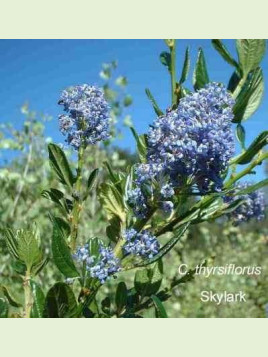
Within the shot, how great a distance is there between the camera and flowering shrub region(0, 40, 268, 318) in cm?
74

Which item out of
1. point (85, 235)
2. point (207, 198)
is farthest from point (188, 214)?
point (85, 235)

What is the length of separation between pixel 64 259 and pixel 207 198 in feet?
0.78

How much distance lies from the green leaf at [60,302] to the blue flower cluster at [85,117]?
265mm

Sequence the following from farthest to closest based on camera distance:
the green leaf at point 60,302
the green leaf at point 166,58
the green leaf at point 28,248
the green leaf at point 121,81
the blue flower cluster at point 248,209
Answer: the green leaf at point 121,81 → the blue flower cluster at point 248,209 → the green leaf at point 166,58 → the green leaf at point 28,248 → the green leaf at point 60,302

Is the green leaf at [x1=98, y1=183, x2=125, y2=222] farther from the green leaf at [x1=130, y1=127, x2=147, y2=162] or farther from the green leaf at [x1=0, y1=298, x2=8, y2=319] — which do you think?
the green leaf at [x1=0, y1=298, x2=8, y2=319]

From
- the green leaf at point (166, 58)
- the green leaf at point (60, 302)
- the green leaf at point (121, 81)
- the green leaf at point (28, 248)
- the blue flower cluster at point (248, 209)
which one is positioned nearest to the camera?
the green leaf at point (60, 302)

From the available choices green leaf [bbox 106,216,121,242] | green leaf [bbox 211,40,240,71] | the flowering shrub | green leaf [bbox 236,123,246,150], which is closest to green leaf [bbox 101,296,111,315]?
the flowering shrub

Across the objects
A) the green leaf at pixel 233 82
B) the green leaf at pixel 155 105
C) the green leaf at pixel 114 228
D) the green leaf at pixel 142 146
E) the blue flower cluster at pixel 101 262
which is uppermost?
the green leaf at pixel 233 82

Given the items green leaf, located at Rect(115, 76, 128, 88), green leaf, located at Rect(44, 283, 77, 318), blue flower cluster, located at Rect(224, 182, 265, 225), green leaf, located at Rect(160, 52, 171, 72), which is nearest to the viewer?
green leaf, located at Rect(44, 283, 77, 318)

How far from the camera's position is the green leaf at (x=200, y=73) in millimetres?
879

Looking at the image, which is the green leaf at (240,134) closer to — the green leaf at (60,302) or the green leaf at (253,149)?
the green leaf at (253,149)

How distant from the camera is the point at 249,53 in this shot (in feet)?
2.91

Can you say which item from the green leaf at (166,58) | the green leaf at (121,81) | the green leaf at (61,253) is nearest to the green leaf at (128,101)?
the green leaf at (121,81)

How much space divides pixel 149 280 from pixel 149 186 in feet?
0.58
